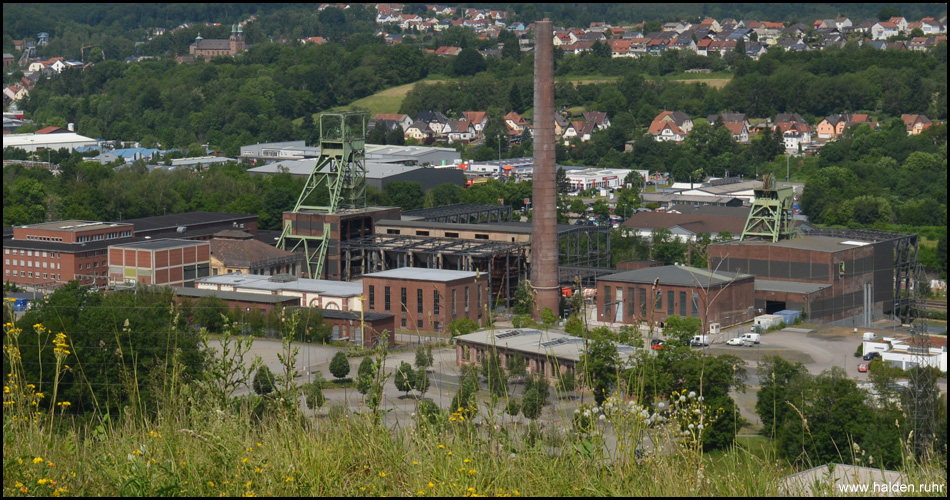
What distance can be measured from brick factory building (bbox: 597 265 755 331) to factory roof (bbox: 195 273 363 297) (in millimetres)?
3538

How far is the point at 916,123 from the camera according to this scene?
1535 inches

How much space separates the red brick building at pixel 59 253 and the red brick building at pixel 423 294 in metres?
4.80

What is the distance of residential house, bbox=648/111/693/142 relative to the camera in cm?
4059

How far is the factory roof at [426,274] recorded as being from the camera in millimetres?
17609

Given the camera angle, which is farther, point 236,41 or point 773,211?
point 236,41

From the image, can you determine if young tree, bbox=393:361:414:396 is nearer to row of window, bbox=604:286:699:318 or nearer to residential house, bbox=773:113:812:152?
row of window, bbox=604:286:699:318

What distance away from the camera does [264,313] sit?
17219 millimetres

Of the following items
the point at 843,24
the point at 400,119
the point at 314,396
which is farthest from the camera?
the point at 843,24

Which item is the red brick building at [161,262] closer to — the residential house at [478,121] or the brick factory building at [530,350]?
the brick factory building at [530,350]

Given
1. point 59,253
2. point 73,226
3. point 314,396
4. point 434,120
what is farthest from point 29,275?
point 434,120

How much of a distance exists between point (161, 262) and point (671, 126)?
→ 2418cm

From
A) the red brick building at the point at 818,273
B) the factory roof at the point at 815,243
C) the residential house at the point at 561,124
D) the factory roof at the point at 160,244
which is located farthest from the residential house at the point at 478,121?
the red brick building at the point at 818,273

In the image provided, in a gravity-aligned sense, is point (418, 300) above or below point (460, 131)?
below

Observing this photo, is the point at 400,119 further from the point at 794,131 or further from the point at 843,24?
the point at 843,24
